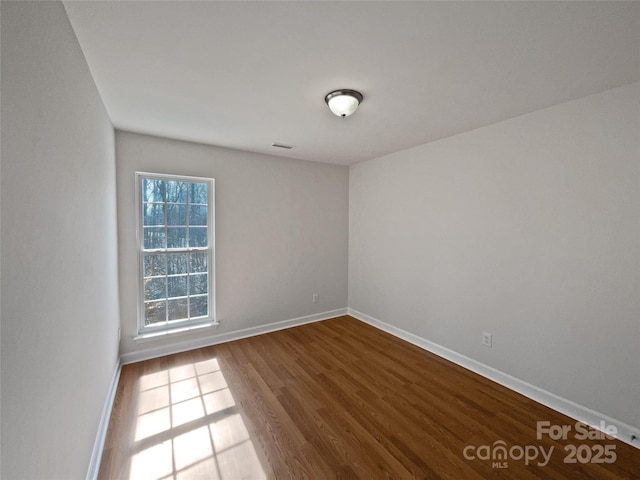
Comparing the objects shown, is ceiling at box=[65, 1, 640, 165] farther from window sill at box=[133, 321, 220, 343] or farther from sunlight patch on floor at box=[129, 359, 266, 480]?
sunlight patch on floor at box=[129, 359, 266, 480]

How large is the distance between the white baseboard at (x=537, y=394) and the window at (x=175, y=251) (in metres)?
2.70

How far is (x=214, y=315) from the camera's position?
3.46 metres

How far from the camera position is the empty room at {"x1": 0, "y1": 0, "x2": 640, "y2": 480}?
47.4 inches

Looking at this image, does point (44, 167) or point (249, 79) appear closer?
point (44, 167)

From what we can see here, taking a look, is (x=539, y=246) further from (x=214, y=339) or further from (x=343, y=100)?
(x=214, y=339)

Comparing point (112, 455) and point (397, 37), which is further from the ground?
point (397, 37)

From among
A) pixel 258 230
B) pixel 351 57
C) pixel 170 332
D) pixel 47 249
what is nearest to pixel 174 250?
pixel 170 332

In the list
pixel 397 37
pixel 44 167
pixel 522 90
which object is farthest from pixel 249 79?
pixel 522 90

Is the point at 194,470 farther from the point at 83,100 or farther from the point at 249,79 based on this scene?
the point at 249,79

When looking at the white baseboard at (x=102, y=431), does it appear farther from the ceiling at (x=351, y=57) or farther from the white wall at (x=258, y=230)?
the ceiling at (x=351, y=57)

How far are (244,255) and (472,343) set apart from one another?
2862 mm

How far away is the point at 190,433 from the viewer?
1.98 m

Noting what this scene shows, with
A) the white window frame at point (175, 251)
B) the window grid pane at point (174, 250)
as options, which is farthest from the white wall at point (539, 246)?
the window grid pane at point (174, 250)

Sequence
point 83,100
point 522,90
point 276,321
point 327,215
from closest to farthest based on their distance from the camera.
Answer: point 83,100
point 522,90
point 276,321
point 327,215
